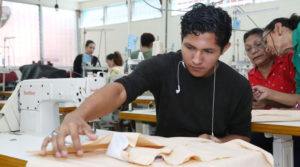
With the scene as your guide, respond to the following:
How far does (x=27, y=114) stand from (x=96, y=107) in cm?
56

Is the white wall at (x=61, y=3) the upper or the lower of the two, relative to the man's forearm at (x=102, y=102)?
upper

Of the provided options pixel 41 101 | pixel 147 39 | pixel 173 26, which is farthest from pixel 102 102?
pixel 173 26

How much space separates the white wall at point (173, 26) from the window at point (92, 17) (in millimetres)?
182

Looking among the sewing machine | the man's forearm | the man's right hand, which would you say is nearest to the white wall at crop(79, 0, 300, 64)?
the sewing machine

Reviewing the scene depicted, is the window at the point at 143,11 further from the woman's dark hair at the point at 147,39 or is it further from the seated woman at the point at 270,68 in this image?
the seated woman at the point at 270,68

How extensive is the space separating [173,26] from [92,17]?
12.0ft

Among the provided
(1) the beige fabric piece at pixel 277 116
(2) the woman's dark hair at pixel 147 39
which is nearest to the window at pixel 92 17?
(2) the woman's dark hair at pixel 147 39

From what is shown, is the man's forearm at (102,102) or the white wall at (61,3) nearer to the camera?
the man's forearm at (102,102)

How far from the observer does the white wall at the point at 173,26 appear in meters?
6.38

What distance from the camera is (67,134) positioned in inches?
35.0

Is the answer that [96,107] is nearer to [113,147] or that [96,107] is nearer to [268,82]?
[113,147]

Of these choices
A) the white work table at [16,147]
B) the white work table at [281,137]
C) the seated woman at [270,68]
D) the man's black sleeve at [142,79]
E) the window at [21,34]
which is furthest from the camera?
the window at [21,34]

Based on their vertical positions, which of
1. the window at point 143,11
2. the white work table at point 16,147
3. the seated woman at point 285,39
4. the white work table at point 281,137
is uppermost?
the window at point 143,11

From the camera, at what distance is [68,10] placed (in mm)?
10750
